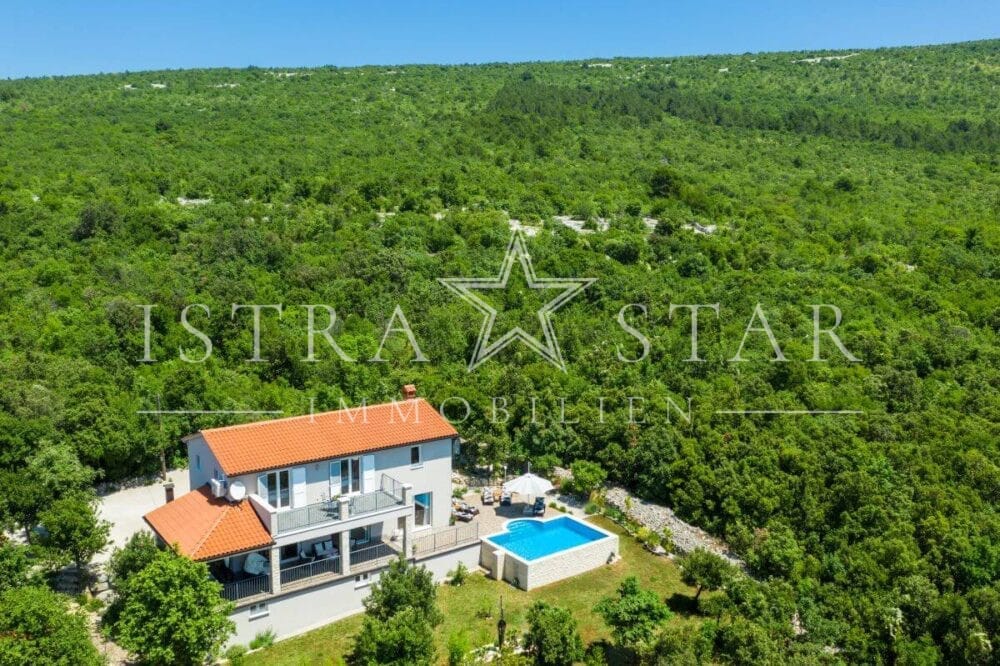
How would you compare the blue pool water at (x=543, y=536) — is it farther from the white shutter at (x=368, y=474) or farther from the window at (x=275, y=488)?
the window at (x=275, y=488)

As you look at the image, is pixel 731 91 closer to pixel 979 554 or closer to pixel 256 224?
pixel 256 224

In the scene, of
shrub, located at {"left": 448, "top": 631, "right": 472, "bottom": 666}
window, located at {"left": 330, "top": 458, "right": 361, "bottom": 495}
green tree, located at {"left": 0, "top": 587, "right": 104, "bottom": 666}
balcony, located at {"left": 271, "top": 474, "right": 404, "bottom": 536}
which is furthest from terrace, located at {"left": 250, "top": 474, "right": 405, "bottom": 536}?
green tree, located at {"left": 0, "top": 587, "right": 104, "bottom": 666}

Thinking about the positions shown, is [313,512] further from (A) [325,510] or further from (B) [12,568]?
(B) [12,568]

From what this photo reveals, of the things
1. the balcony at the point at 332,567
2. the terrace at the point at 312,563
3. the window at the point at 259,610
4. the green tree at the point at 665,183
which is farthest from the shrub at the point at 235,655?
the green tree at the point at 665,183

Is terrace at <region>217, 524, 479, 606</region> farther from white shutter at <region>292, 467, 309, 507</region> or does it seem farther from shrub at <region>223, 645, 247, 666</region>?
white shutter at <region>292, 467, 309, 507</region>

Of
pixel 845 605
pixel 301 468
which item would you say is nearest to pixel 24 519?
pixel 301 468
